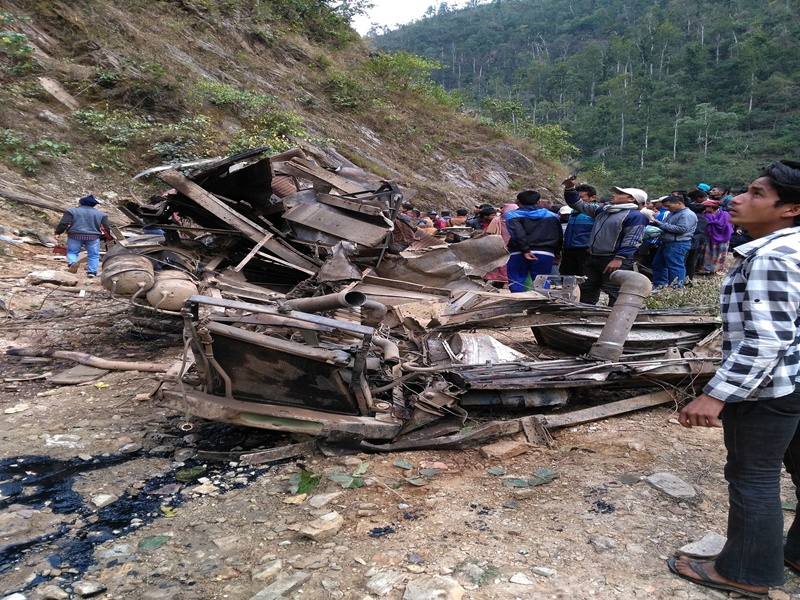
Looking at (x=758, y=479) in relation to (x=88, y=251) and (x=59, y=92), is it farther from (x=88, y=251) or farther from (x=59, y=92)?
(x=59, y=92)

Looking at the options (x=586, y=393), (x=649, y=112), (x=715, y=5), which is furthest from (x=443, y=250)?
(x=715, y=5)

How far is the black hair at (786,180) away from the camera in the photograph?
1834 millimetres

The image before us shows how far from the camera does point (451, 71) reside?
67.8 m

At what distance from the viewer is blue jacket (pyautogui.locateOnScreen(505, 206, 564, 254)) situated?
6309 mm

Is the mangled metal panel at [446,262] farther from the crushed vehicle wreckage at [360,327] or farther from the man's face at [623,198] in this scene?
the man's face at [623,198]

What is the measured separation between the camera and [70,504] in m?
2.96

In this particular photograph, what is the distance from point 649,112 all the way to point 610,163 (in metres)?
6.41

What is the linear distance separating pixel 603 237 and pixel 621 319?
6.25ft

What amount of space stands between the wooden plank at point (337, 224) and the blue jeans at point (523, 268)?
166cm

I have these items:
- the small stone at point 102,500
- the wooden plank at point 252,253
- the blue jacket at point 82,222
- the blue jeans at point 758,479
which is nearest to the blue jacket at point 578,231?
the wooden plank at point 252,253

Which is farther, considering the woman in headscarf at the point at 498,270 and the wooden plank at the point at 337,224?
the woman in headscarf at the point at 498,270

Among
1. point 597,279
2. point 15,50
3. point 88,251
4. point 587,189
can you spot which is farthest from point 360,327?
point 15,50

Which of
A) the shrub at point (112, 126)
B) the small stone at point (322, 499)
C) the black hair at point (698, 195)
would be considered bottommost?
the small stone at point (322, 499)

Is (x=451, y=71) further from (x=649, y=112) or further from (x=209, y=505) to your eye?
(x=209, y=505)
